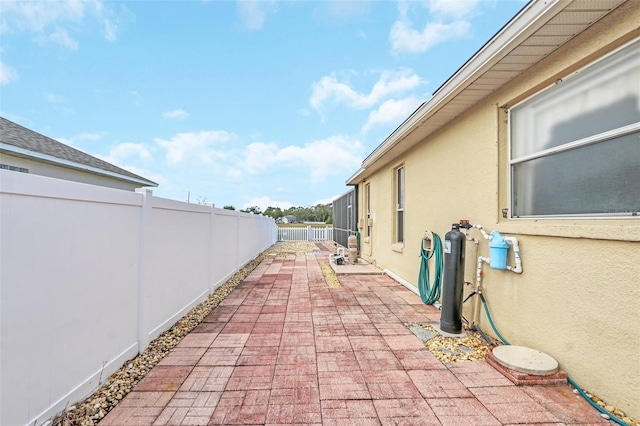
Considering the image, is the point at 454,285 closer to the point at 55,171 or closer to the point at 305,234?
the point at 55,171

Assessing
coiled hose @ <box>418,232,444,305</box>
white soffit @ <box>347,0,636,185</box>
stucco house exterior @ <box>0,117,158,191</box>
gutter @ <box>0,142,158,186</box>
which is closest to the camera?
white soffit @ <box>347,0,636,185</box>

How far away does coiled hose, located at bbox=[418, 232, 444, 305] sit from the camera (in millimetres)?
4324

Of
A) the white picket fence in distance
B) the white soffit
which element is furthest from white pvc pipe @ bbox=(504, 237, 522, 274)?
the white picket fence in distance

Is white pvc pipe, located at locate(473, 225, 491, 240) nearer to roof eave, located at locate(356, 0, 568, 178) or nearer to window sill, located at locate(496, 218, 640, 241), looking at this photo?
window sill, located at locate(496, 218, 640, 241)

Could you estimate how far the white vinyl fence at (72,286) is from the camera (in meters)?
1.57

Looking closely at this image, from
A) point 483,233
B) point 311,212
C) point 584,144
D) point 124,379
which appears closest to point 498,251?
point 483,233

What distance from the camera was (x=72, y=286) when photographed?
1979 mm

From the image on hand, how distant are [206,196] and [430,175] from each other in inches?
944

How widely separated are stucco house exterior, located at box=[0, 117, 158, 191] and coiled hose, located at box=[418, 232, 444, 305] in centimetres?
965

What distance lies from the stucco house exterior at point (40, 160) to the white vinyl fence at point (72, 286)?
6.57 meters

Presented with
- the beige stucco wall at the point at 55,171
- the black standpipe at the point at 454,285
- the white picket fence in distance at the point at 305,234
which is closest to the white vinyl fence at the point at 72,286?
the black standpipe at the point at 454,285

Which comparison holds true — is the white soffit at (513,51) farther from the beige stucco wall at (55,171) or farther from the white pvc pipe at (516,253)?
the beige stucco wall at (55,171)

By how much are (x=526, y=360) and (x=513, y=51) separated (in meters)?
2.86

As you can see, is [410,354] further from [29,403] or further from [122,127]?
[122,127]
